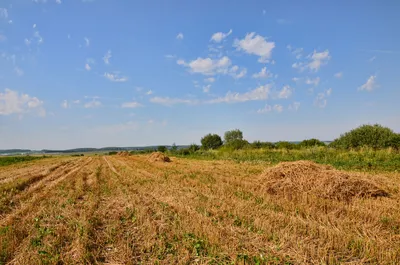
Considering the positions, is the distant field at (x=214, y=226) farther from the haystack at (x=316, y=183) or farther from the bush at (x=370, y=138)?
the bush at (x=370, y=138)

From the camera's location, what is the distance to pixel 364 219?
A: 6.12 m

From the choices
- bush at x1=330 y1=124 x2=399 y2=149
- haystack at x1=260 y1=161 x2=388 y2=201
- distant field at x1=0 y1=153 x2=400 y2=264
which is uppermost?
bush at x1=330 y1=124 x2=399 y2=149

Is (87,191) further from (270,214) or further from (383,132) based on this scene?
(383,132)

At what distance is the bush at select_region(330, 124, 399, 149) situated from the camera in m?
33.2

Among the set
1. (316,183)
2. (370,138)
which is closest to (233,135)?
(370,138)

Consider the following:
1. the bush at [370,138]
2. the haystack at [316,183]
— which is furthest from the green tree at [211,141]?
the haystack at [316,183]

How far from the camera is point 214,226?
5656 mm

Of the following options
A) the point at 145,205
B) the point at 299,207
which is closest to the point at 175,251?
the point at 145,205

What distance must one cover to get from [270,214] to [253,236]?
1.48 metres

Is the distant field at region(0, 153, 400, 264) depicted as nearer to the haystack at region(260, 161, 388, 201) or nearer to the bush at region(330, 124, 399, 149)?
the haystack at region(260, 161, 388, 201)

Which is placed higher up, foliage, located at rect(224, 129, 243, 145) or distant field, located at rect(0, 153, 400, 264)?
foliage, located at rect(224, 129, 243, 145)

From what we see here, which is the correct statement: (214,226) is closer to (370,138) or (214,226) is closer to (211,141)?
(370,138)

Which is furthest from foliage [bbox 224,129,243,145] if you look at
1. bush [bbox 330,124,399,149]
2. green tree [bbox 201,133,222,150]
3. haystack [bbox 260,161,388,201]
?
haystack [bbox 260,161,388,201]

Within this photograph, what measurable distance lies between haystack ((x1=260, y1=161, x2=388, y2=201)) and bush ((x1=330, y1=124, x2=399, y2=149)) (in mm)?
29822
